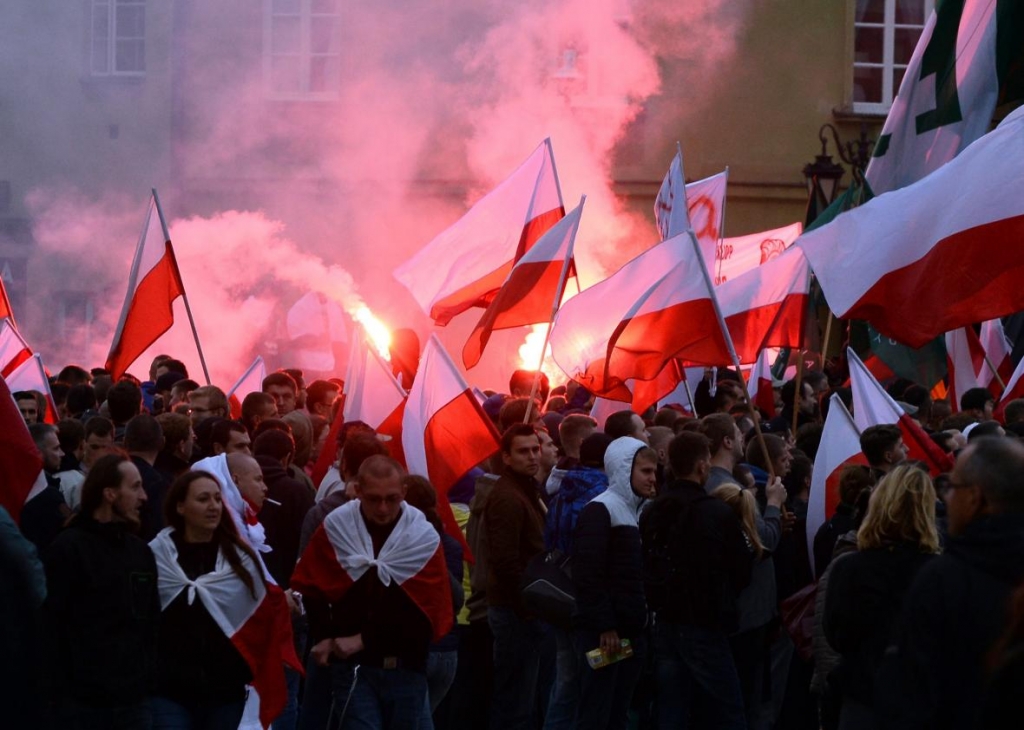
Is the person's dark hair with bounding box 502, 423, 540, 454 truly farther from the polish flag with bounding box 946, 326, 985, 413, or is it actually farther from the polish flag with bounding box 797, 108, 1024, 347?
the polish flag with bounding box 946, 326, 985, 413

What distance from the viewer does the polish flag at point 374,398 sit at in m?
9.00

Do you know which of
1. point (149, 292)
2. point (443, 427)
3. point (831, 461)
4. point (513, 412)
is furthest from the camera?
point (149, 292)

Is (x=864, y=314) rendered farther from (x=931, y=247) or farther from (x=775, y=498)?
(x=775, y=498)

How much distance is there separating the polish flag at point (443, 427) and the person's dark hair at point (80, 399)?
2.33 metres

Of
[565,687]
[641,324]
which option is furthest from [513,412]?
[565,687]

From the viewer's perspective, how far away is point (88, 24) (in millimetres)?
21250

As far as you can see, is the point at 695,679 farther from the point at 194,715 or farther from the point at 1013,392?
the point at 1013,392

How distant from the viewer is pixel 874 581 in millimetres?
5230

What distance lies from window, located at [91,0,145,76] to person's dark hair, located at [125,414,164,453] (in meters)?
14.8

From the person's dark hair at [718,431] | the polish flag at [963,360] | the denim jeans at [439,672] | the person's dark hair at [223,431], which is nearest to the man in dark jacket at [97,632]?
the denim jeans at [439,672]

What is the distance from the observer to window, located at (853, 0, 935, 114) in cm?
2028

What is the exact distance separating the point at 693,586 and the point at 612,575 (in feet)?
1.10

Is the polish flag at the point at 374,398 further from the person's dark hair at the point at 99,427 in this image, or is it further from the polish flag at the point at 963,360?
the polish flag at the point at 963,360

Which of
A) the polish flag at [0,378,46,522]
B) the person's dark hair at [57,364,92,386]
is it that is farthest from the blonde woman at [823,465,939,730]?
the person's dark hair at [57,364,92,386]
